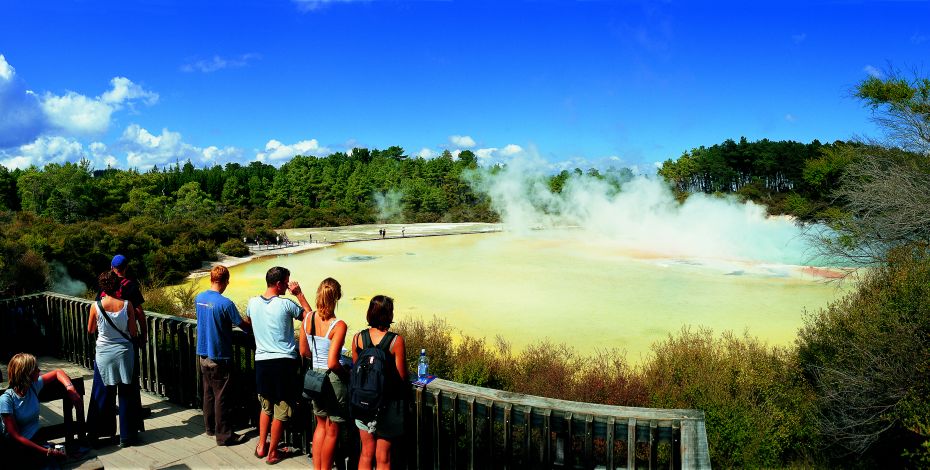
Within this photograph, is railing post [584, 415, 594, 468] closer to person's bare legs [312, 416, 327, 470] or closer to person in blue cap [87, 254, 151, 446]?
person's bare legs [312, 416, 327, 470]

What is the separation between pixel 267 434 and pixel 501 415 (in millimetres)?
1988

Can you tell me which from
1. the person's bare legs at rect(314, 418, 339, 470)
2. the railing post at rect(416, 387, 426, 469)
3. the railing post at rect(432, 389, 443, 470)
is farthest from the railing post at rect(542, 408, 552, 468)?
the person's bare legs at rect(314, 418, 339, 470)

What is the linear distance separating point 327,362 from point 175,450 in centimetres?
178

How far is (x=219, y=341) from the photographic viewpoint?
4691 mm

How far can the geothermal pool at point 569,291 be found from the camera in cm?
1520

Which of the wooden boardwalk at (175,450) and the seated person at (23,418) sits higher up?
the seated person at (23,418)

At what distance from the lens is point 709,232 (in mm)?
38062

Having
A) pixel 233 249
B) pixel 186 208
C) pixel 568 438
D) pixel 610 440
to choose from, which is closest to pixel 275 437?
pixel 568 438

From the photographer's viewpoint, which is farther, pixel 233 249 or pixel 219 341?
pixel 233 249

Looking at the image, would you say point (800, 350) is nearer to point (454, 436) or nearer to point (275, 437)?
point (454, 436)

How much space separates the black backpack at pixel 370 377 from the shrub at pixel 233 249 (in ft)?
100

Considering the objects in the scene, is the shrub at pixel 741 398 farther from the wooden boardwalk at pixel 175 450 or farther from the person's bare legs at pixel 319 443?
the wooden boardwalk at pixel 175 450

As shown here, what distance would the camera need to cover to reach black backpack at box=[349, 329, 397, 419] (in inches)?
137

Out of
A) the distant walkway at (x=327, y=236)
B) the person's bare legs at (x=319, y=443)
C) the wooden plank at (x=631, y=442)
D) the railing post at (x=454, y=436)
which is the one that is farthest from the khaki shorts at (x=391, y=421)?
the distant walkway at (x=327, y=236)
